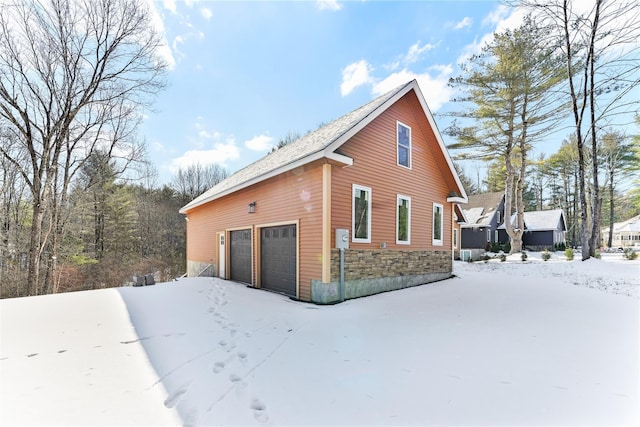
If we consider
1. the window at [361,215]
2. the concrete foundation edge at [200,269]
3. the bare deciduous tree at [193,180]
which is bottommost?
the concrete foundation edge at [200,269]

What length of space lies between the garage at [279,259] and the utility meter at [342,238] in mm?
1381

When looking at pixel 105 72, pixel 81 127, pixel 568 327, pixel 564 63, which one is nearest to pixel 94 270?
pixel 81 127

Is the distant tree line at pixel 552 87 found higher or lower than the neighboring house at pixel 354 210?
higher

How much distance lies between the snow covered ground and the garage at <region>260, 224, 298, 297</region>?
4.58 ft

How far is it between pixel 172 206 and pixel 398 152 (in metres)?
24.6

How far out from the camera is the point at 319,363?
336cm

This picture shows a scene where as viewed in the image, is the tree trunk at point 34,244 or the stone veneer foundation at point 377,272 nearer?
the stone veneer foundation at point 377,272

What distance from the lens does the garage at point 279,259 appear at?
24.6ft

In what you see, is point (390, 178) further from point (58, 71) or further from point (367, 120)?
point (58, 71)

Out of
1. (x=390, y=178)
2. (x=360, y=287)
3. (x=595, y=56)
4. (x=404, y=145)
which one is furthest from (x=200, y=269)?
(x=595, y=56)

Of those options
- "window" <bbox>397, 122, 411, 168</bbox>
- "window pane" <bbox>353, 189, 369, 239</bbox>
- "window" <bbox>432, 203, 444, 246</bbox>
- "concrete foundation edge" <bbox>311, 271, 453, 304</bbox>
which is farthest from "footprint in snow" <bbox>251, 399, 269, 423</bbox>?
"window" <bbox>432, 203, 444, 246</bbox>

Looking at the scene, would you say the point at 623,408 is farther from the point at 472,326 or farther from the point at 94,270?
the point at 94,270

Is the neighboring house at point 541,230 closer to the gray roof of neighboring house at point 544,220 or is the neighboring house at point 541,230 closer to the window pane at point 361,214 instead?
the gray roof of neighboring house at point 544,220

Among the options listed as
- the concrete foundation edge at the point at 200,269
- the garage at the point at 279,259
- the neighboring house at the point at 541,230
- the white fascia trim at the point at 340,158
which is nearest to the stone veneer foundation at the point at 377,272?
the garage at the point at 279,259
